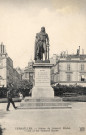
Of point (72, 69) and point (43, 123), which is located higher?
point (72, 69)

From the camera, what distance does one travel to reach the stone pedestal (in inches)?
596

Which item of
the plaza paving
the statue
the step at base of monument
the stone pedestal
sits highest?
the statue

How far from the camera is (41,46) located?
16.0 m

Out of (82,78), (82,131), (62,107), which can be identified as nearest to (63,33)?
(62,107)

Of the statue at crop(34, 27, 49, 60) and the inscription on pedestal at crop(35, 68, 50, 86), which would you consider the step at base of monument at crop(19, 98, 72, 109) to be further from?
the statue at crop(34, 27, 49, 60)

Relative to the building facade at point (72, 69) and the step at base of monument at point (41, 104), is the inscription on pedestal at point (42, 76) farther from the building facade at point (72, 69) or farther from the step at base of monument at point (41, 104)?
the building facade at point (72, 69)

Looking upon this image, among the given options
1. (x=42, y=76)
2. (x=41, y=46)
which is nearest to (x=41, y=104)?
(x=42, y=76)

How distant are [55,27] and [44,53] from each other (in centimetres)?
290

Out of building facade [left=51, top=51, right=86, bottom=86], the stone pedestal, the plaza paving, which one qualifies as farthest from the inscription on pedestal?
building facade [left=51, top=51, right=86, bottom=86]

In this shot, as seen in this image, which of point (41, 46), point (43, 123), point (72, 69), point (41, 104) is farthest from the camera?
point (72, 69)

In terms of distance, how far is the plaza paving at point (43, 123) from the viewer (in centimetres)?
984

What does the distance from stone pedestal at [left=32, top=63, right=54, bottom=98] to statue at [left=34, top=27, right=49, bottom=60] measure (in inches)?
28.5

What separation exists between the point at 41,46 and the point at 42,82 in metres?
2.05

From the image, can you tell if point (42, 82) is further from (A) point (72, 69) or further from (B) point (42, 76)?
(A) point (72, 69)
